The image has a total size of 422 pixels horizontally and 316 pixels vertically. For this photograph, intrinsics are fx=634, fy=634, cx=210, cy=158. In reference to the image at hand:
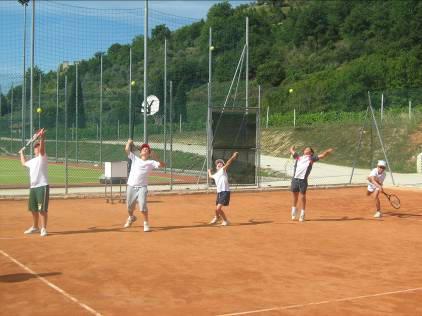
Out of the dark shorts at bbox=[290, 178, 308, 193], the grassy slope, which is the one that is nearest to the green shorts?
the dark shorts at bbox=[290, 178, 308, 193]

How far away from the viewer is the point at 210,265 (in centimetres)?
977

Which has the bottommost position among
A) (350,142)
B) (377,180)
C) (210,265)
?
(210,265)

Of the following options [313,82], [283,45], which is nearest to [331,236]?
[313,82]

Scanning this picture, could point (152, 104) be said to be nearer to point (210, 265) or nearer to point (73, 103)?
point (73, 103)

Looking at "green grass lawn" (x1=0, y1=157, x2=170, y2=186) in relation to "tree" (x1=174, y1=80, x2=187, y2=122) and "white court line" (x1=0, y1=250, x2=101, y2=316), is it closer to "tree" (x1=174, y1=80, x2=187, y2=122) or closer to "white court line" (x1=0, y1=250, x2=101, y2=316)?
"tree" (x1=174, y1=80, x2=187, y2=122)

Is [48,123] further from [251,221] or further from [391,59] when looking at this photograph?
[391,59]

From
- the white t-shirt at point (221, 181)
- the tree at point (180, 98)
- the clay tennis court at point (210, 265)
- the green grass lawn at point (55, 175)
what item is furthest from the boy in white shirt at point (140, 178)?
the tree at point (180, 98)

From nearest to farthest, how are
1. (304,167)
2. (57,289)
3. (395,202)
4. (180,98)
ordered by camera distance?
(57,289) → (304,167) → (395,202) → (180,98)

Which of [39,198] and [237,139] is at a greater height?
[237,139]

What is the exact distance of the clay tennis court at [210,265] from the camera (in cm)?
751

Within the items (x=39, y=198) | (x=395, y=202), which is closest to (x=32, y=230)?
(x=39, y=198)

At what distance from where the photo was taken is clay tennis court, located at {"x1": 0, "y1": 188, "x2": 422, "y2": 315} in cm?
751

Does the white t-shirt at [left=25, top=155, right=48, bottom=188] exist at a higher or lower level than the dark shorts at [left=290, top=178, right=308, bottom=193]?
higher

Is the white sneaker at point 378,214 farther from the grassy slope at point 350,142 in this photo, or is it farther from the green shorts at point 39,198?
the grassy slope at point 350,142
